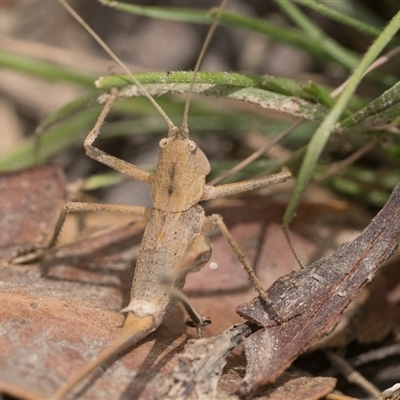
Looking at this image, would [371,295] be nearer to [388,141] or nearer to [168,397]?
[388,141]

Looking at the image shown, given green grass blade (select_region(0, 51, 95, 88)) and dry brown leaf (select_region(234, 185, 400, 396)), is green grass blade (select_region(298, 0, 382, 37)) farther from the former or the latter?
green grass blade (select_region(0, 51, 95, 88))

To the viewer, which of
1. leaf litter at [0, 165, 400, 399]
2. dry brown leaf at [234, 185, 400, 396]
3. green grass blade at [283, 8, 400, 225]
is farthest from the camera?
green grass blade at [283, 8, 400, 225]

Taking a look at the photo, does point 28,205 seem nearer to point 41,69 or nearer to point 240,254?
point 41,69

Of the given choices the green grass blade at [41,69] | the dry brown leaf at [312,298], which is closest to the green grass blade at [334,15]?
the dry brown leaf at [312,298]

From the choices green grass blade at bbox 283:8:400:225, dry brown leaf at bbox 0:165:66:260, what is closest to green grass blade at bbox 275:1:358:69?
green grass blade at bbox 283:8:400:225

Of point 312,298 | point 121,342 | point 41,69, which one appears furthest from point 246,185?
point 41,69

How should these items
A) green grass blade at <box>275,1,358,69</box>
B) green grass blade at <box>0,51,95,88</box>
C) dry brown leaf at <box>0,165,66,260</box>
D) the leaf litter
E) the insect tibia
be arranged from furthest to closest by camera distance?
green grass blade at <box>0,51,95,88</box>
green grass blade at <box>275,1,358,69</box>
dry brown leaf at <box>0,165,66,260</box>
the leaf litter
the insect tibia

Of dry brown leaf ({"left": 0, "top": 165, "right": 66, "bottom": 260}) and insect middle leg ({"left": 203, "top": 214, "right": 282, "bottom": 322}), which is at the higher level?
dry brown leaf ({"left": 0, "top": 165, "right": 66, "bottom": 260})

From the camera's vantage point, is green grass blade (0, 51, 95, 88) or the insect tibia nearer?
the insect tibia
